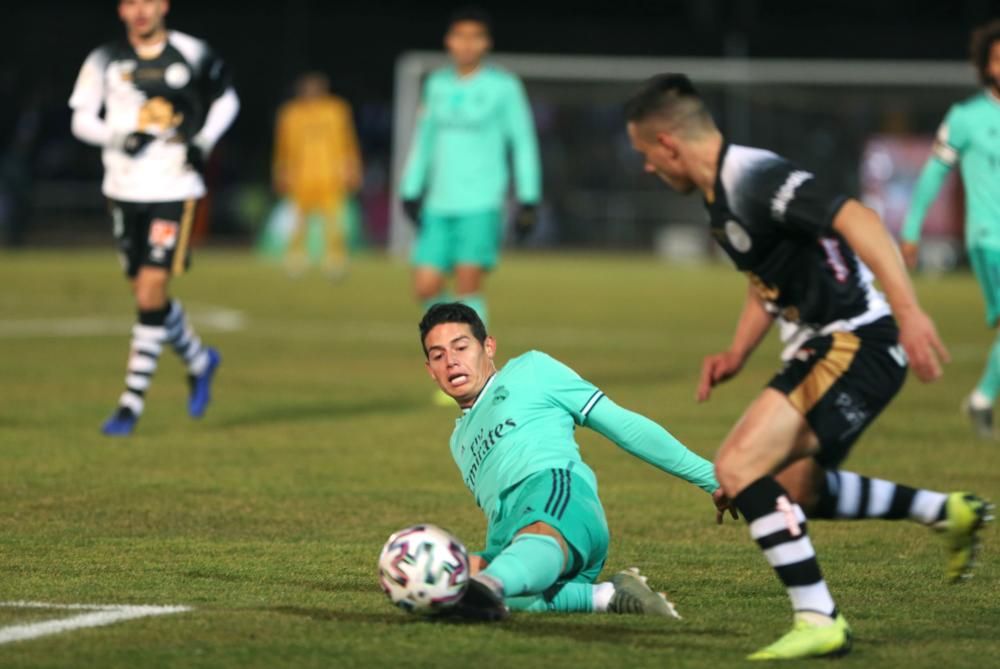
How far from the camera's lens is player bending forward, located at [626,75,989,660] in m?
5.51

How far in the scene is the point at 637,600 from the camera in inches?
242

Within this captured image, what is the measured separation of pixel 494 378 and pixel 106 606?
1.50m

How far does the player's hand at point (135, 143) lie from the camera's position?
36.1 ft

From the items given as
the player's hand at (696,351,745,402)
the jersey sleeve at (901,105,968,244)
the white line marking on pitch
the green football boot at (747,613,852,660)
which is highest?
the jersey sleeve at (901,105,968,244)

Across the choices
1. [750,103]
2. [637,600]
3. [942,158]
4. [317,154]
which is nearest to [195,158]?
[942,158]

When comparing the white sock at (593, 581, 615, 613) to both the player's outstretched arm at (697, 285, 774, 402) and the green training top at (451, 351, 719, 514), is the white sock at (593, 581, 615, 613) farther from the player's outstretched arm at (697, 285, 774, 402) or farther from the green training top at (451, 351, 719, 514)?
the player's outstretched arm at (697, 285, 774, 402)

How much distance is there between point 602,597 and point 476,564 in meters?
0.42

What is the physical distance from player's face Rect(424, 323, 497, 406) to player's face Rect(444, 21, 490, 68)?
271 inches

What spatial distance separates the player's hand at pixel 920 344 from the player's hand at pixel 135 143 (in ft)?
21.2

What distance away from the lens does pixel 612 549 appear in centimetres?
760

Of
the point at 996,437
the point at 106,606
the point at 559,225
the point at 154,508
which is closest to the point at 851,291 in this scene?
the point at 106,606

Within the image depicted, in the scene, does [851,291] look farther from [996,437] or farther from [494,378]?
[996,437]

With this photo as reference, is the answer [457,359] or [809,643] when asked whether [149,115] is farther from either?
[809,643]

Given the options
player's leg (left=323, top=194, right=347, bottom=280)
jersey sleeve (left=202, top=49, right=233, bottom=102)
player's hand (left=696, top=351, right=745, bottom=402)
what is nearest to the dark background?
player's leg (left=323, top=194, right=347, bottom=280)
